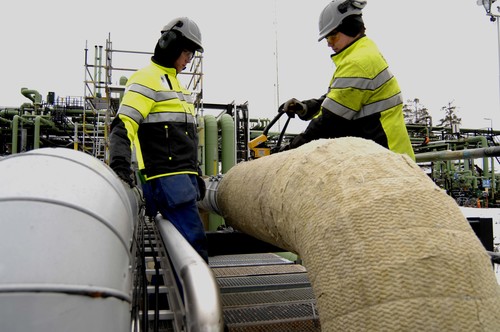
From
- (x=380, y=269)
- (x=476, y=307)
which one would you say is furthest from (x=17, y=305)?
(x=476, y=307)

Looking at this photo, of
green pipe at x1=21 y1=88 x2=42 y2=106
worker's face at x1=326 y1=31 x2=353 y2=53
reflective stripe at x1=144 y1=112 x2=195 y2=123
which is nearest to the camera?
worker's face at x1=326 y1=31 x2=353 y2=53

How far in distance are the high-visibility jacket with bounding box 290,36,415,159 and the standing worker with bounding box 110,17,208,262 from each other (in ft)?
2.75

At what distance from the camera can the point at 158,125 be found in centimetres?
250

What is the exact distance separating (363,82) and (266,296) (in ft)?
5.49

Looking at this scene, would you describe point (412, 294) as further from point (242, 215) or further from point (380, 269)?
point (242, 215)

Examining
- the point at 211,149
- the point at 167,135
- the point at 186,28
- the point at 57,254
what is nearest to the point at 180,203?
the point at 167,135

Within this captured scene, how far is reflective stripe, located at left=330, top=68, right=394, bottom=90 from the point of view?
2.09 m

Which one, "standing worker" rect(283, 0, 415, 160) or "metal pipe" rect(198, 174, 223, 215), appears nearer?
"standing worker" rect(283, 0, 415, 160)

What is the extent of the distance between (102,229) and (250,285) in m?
2.25

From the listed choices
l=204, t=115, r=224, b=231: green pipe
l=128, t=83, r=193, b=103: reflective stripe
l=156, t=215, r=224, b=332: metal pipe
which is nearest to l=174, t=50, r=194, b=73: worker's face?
l=128, t=83, r=193, b=103: reflective stripe

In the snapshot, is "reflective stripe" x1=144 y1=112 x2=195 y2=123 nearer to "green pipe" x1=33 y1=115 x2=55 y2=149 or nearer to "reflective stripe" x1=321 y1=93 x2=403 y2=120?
"reflective stripe" x1=321 y1=93 x2=403 y2=120

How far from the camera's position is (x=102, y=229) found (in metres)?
0.97

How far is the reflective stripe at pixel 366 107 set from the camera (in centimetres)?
215

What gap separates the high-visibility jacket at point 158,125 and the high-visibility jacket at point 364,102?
0.83m
